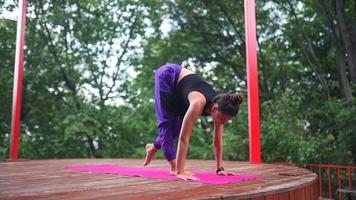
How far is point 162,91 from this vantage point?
7.73 ft

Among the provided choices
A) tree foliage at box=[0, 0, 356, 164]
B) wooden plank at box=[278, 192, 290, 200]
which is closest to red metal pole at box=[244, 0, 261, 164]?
wooden plank at box=[278, 192, 290, 200]

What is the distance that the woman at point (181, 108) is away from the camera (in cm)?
198

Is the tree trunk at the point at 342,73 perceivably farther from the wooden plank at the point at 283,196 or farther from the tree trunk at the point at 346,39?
the wooden plank at the point at 283,196

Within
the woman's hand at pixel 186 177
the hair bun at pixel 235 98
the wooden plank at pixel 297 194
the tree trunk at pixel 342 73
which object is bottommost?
the wooden plank at pixel 297 194

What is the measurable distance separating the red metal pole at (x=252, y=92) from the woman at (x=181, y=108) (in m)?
1.03

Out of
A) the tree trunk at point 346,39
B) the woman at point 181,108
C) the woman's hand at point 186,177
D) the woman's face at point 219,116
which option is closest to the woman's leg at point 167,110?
the woman at point 181,108

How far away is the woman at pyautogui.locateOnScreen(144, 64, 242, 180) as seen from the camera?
6.51 ft

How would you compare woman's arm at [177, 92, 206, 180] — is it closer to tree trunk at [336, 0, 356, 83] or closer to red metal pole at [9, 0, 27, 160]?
red metal pole at [9, 0, 27, 160]

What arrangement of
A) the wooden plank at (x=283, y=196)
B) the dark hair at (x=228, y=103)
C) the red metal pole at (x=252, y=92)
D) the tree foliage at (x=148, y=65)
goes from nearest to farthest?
the wooden plank at (x=283, y=196)
the dark hair at (x=228, y=103)
the red metal pole at (x=252, y=92)
the tree foliage at (x=148, y=65)

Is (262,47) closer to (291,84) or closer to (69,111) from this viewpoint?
(291,84)

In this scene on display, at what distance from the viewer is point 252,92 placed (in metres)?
3.32

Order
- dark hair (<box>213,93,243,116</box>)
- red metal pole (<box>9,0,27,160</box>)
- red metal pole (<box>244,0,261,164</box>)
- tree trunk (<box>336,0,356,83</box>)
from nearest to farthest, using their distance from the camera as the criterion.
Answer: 1. dark hair (<box>213,93,243,116</box>)
2. red metal pole (<box>244,0,261,164</box>)
3. red metal pole (<box>9,0,27,160</box>)
4. tree trunk (<box>336,0,356,83</box>)

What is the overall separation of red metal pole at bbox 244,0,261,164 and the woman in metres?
1.03

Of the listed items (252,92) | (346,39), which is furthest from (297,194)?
(346,39)
